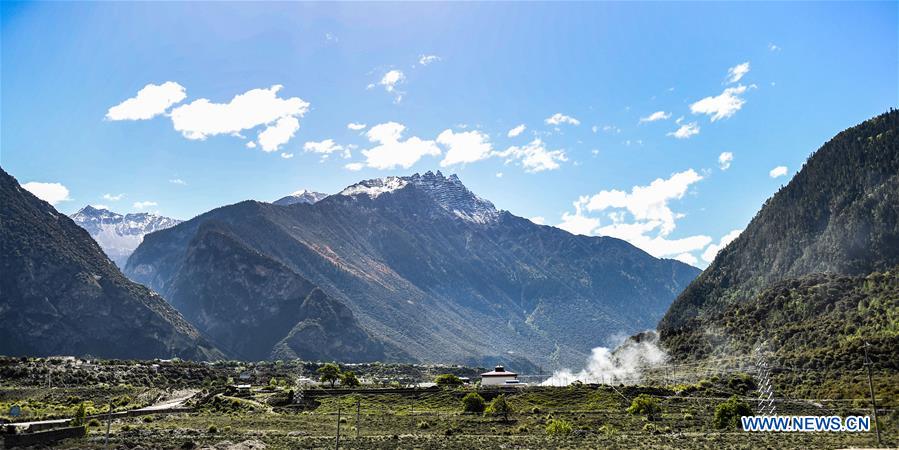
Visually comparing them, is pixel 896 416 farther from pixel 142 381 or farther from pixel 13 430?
pixel 142 381

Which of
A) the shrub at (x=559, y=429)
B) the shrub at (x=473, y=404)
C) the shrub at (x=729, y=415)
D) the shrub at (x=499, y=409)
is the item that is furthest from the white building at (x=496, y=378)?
the shrub at (x=729, y=415)

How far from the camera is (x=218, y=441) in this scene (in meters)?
63.0

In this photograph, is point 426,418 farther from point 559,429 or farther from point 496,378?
point 496,378

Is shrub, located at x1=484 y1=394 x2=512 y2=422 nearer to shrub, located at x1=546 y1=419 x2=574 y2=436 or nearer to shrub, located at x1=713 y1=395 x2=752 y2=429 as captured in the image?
shrub, located at x1=546 y1=419 x2=574 y2=436

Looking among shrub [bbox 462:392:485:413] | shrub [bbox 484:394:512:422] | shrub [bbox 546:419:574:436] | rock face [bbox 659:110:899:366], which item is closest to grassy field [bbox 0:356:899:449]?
shrub [bbox 546:419:574:436]

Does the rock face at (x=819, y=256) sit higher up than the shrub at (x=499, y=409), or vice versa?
the rock face at (x=819, y=256)

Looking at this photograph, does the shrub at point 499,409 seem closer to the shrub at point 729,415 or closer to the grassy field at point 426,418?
the grassy field at point 426,418

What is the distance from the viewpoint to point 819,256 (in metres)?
158

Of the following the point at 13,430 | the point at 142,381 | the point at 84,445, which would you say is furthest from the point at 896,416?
the point at 142,381

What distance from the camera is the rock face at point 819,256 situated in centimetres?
12862

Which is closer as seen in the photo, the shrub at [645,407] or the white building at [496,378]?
the shrub at [645,407]

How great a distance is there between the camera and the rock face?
129m

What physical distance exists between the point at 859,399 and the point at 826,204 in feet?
338

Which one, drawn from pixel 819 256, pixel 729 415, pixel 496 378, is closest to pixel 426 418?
pixel 729 415
